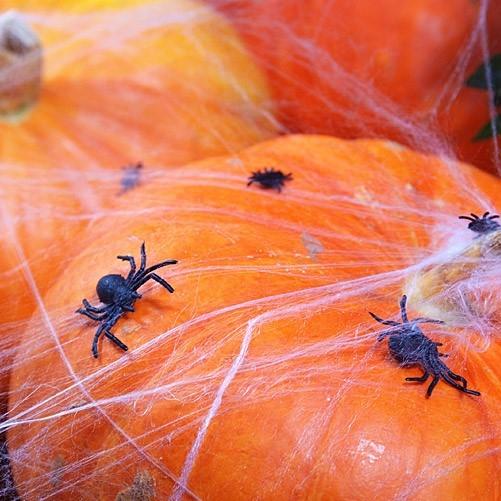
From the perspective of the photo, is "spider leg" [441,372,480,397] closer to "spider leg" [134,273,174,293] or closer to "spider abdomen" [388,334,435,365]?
"spider abdomen" [388,334,435,365]

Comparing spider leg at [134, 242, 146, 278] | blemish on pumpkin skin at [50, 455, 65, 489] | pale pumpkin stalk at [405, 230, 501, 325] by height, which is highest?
pale pumpkin stalk at [405, 230, 501, 325]

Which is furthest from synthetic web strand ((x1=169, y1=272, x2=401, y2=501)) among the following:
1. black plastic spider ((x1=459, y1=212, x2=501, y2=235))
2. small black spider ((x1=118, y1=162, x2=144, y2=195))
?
small black spider ((x1=118, y1=162, x2=144, y2=195))

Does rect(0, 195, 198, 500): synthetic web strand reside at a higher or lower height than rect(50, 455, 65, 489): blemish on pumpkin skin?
higher

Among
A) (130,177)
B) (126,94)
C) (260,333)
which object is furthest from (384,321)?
(126,94)

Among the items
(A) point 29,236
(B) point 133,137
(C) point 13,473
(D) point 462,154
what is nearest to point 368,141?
(D) point 462,154

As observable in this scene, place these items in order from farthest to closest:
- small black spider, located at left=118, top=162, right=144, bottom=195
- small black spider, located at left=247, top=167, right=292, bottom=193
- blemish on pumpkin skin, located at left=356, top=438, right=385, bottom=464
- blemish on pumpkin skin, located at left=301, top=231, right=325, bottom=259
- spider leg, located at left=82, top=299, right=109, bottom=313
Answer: small black spider, located at left=118, top=162, right=144, bottom=195
small black spider, located at left=247, top=167, right=292, bottom=193
blemish on pumpkin skin, located at left=301, top=231, right=325, bottom=259
spider leg, located at left=82, top=299, right=109, bottom=313
blemish on pumpkin skin, located at left=356, top=438, right=385, bottom=464

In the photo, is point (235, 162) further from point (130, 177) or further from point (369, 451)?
point (369, 451)

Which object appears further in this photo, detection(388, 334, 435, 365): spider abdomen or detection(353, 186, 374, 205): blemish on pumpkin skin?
detection(353, 186, 374, 205): blemish on pumpkin skin

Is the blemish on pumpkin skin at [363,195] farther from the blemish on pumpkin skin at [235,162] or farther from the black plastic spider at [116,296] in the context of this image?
the black plastic spider at [116,296]
